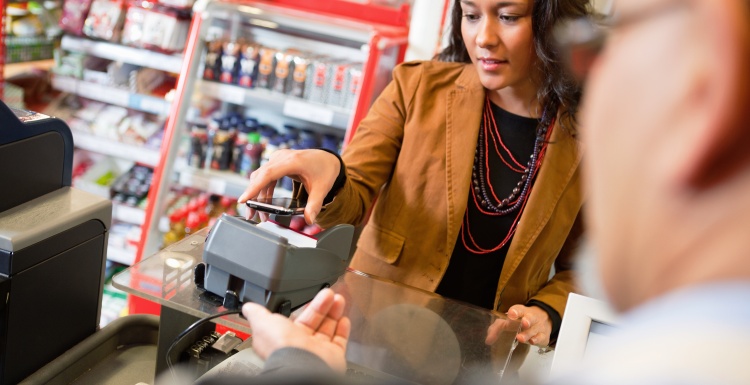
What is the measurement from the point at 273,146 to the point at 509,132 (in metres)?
1.50

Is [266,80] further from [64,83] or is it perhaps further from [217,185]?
[64,83]

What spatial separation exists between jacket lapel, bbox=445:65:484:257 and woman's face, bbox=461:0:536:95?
0.13 meters

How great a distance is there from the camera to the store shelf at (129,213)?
11.6 feet

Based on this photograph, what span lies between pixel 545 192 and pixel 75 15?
8.37 ft

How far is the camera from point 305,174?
162 centimetres

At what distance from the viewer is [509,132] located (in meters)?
1.96

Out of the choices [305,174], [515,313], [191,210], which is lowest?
[191,210]

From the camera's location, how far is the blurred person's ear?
0.40 metres

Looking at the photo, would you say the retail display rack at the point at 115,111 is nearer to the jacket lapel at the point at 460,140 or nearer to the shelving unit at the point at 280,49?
the shelving unit at the point at 280,49

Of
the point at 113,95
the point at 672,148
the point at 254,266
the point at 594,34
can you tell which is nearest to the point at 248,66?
the point at 113,95

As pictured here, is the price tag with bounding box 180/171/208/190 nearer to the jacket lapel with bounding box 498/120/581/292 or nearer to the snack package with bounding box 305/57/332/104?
the snack package with bounding box 305/57/332/104

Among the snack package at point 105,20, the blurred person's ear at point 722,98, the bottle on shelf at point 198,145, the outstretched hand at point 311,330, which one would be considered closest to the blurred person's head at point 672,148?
the blurred person's ear at point 722,98

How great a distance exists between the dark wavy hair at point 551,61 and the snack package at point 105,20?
78.2 inches

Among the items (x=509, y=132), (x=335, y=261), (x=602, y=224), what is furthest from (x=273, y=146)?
(x=602, y=224)
